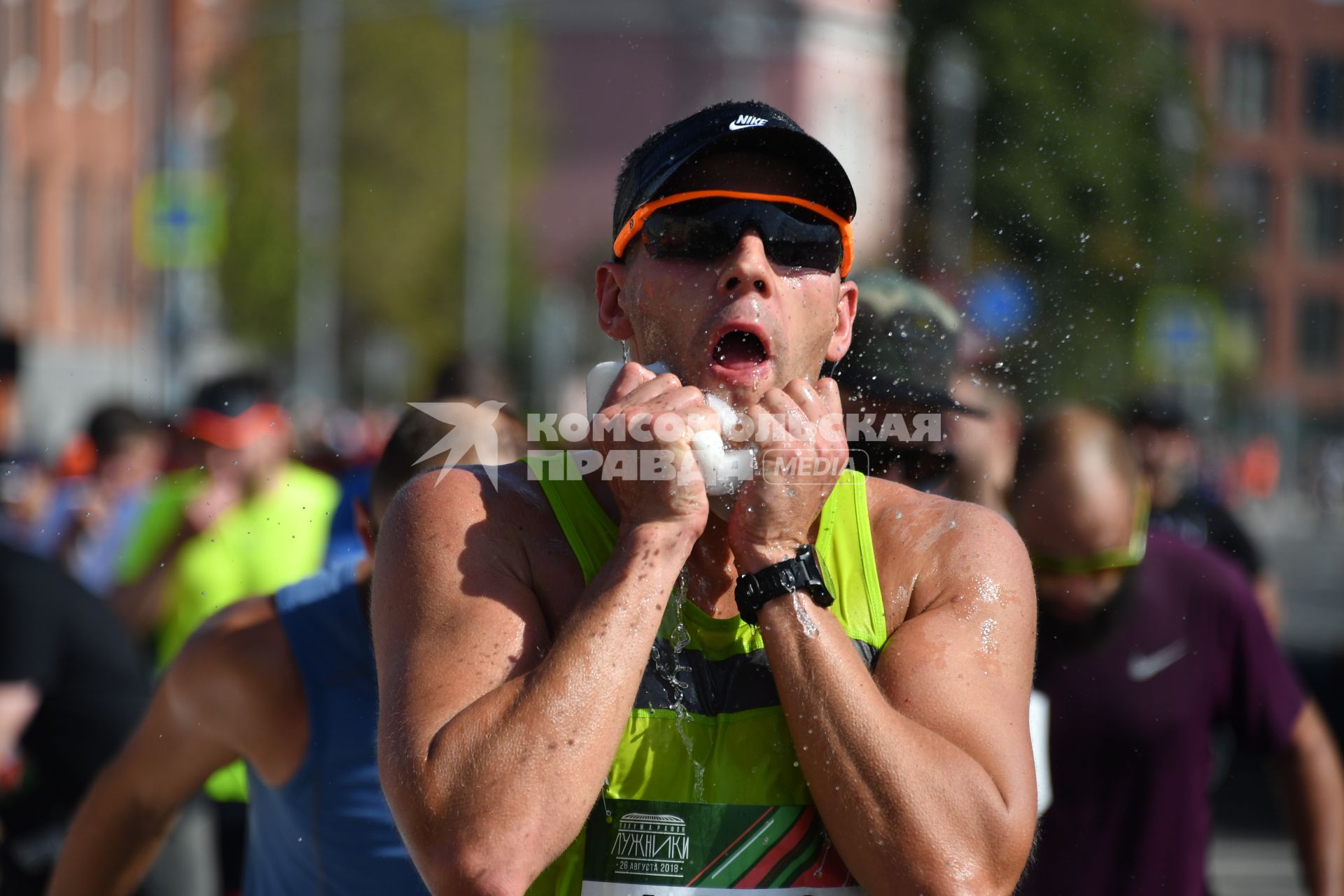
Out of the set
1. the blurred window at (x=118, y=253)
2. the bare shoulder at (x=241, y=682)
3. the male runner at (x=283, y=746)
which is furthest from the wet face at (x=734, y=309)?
the blurred window at (x=118, y=253)

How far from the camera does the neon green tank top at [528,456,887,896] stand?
2.08 m

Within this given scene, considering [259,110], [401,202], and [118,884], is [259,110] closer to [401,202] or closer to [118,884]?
[401,202]

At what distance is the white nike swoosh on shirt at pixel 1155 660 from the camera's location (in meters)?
4.11

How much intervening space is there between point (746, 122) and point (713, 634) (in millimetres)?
685

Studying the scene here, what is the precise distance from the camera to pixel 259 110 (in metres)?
37.3

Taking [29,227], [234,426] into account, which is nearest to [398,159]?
[29,227]

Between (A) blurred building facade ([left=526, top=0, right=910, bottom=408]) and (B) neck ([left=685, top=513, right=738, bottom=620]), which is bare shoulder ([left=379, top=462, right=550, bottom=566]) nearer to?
(B) neck ([left=685, top=513, right=738, bottom=620])

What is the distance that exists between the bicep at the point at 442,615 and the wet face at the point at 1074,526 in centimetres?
87

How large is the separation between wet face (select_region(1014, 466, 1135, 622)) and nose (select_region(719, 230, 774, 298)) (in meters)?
0.66

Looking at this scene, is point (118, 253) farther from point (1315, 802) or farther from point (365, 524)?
point (1315, 802)

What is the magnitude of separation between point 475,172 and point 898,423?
45.4 m

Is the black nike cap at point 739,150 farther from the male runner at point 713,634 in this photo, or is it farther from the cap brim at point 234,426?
the cap brim at point 234,426

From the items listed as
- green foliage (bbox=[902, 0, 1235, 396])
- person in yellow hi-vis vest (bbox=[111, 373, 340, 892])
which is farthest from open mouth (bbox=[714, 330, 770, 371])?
person in yellow hi-vis vest (bbox=[111, 373, 340, 892])

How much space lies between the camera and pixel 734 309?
2170mm
